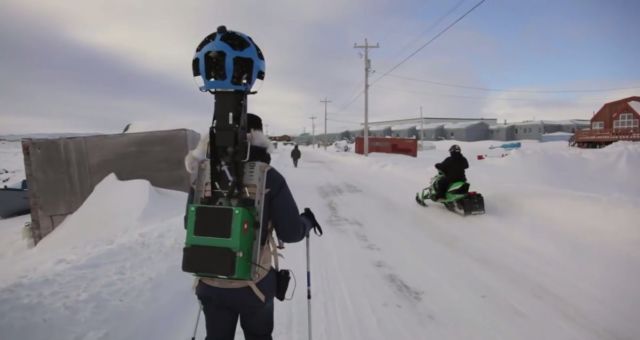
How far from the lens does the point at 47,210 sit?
968cm

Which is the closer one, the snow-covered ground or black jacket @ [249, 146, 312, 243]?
black jacket @ [249, 146, 312, 243]

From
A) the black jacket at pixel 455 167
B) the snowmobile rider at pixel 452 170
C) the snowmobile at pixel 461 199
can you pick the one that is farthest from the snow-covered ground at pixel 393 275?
the black jacket at pixel 455 167

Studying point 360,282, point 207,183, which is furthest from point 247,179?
point 360,282

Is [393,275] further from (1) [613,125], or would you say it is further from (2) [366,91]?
(1) [613,125]

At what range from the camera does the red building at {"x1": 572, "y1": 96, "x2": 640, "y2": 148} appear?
2767cm

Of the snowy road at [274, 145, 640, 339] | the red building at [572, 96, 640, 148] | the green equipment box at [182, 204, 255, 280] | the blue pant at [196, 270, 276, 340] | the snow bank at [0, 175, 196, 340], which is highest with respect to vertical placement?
the red building at [572, 96, 640, 148]

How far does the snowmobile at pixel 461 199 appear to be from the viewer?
7.30 metres

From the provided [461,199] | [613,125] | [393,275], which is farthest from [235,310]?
[613,125]

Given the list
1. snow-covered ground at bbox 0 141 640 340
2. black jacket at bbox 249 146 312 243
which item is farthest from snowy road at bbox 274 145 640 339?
black jacket at bbox 249 146 312 243

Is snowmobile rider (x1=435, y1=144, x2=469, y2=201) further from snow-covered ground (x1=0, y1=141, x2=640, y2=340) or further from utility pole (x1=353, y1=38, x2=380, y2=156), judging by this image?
utility pole (x1=353, y1=38, x2=380, y2=156)

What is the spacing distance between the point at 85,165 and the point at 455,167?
10510 millimetres

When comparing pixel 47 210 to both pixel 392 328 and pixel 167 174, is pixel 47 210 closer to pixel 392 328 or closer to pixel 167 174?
pixel 167 174

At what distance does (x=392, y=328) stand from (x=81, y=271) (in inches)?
147

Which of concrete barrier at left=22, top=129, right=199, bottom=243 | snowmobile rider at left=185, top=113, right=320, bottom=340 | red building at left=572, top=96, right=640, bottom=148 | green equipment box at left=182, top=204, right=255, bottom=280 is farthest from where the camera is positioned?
red building at left=572, top=96, right=640, bottom=148
